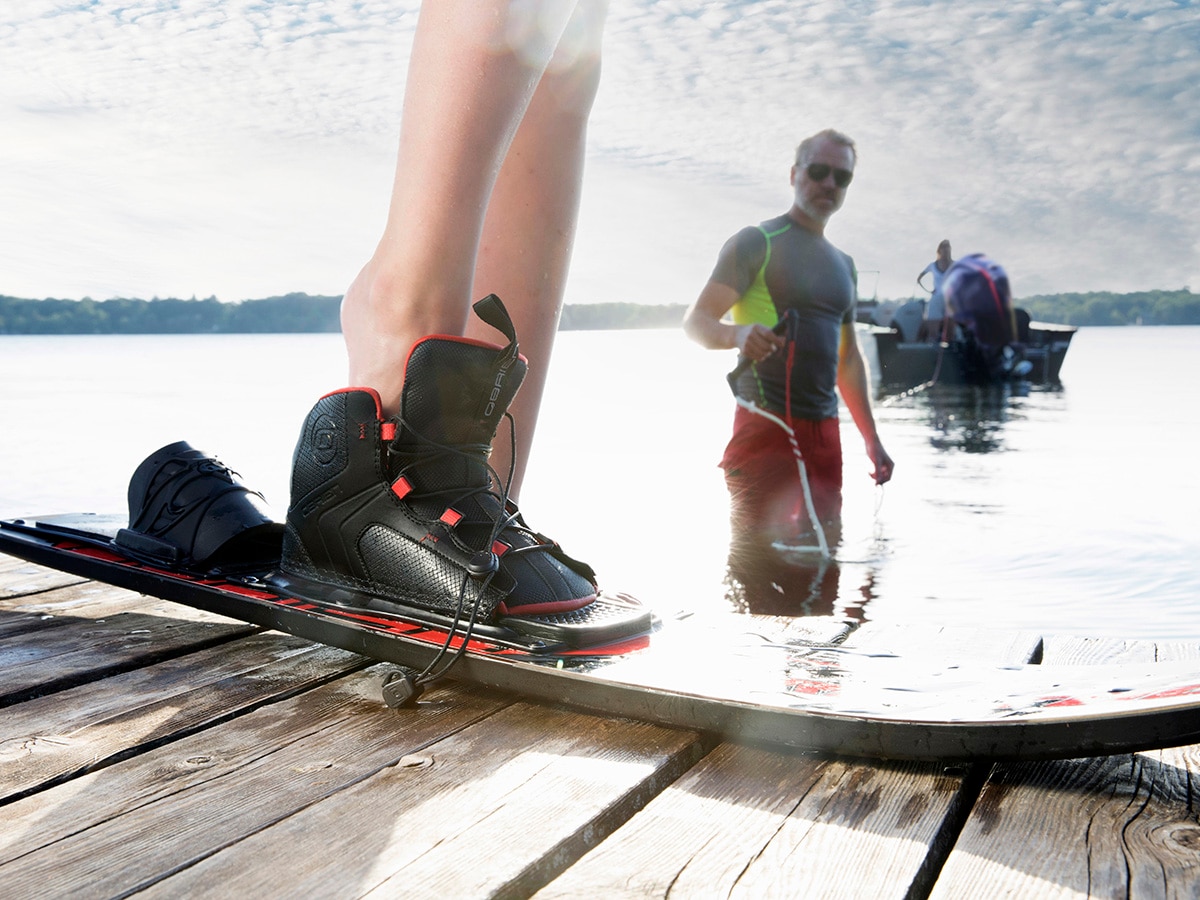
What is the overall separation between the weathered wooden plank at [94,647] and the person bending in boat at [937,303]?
2358 centimetres

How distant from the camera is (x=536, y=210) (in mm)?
1790

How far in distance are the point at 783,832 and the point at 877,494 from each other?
380 inches

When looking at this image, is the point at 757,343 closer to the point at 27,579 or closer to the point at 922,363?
the point at 27,579

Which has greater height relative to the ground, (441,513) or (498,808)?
(441,513)

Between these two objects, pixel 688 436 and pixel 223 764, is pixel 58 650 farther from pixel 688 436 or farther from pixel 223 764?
pixel 688 436

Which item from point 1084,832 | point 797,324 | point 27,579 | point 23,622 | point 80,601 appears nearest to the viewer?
point 1084,832

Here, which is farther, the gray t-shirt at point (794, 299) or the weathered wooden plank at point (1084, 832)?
the gray t-shirt at point (794, 299)

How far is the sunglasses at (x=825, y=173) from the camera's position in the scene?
586cm

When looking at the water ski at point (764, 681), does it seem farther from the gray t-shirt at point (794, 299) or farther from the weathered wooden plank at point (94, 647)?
the gray t-shirt at point (794, 299)

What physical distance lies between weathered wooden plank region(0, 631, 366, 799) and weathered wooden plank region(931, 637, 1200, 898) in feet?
2.80

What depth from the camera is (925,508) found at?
9.38 meters

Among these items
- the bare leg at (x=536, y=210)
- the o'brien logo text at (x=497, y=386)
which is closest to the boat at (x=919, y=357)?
the bare leg at (x=536, y=210)

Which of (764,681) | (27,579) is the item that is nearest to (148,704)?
(764,681)

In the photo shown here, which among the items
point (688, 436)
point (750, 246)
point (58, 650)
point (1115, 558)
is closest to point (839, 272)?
point (750, 246)
